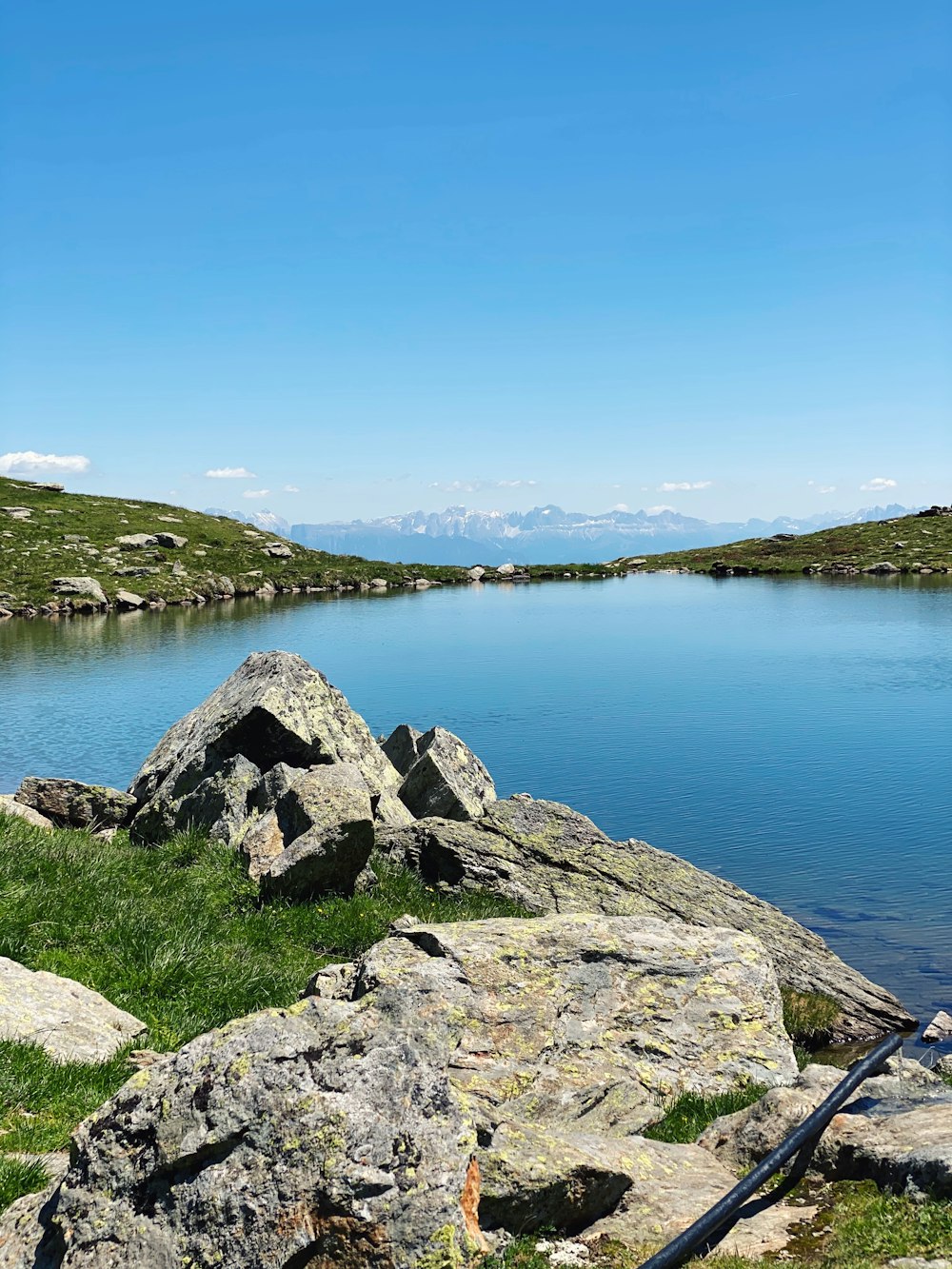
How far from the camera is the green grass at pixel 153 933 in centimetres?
965

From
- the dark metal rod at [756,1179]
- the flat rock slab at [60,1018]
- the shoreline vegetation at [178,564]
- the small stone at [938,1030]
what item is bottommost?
the small stone at [938,1030]

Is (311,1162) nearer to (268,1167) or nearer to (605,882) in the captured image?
(268,1167)

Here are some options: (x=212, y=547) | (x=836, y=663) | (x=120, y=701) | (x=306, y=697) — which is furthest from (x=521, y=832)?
(x=212, y=547)

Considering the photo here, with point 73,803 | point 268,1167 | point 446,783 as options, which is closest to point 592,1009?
point 268,1167

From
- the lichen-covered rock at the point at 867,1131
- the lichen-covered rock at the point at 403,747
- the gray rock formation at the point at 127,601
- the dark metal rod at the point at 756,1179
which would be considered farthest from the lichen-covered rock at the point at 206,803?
the gray rock formation at the point at 127,601

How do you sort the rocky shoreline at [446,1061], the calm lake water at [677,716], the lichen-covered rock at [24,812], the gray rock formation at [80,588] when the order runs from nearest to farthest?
the rocky shoreline at [446,1061] < the lichen-covered rock at [24,812] < the calm lake water at [677,716] < the gray rock formation at [80,588]

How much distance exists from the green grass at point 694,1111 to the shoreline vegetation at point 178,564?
4185 inches

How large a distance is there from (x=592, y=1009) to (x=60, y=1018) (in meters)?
6.48

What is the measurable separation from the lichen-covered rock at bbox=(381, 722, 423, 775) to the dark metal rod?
18379mm

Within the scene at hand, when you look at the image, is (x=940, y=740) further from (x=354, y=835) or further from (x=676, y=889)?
(x=354, y=835)

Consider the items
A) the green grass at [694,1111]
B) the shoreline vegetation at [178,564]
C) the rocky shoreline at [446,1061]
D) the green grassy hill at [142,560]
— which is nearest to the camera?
the rocky shoreline at [446,1061]

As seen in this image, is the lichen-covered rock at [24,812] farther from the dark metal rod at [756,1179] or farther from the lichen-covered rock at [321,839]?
the dark metal rod at [756,1179]

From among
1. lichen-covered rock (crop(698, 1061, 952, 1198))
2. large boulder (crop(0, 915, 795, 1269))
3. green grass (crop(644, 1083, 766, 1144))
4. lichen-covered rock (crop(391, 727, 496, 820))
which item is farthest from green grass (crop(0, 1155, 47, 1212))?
lichen-covered rock (crop(391, 727, 496, 820))

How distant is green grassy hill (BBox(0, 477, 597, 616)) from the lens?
11575cm
